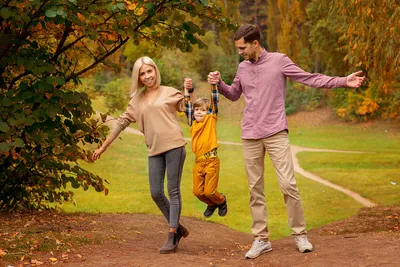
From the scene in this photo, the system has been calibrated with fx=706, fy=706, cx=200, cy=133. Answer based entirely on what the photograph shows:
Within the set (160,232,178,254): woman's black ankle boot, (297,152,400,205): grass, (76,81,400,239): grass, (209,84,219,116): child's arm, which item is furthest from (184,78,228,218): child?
(297,152,400,205): grass

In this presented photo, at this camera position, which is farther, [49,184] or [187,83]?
[49,184]

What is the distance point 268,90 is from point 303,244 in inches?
55.7

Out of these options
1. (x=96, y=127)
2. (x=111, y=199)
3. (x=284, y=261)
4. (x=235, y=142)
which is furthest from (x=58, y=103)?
(x=235, y=142)

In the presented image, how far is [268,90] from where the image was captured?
20.6 ft

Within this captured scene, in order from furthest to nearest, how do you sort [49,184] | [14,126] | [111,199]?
[111,199] < [49,184] < [14,126]

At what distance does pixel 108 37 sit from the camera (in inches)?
326

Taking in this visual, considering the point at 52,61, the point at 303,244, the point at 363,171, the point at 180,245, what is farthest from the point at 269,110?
the point at 363,171

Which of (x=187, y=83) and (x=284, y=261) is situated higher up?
(x=187, y=83)

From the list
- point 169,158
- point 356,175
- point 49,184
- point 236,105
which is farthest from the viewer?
point 236,105

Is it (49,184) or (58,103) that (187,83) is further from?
(49,184)

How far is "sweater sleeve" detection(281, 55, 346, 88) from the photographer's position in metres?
6.07

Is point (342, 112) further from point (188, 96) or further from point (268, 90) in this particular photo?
point (268, 90)

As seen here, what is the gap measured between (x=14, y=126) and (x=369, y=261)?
3815 mm

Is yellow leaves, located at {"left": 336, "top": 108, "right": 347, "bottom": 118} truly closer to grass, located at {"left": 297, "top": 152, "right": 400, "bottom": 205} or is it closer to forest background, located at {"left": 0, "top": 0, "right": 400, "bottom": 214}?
grass, located at {"left": 297, "top": 152, "right": 400, "bottom": 205}
